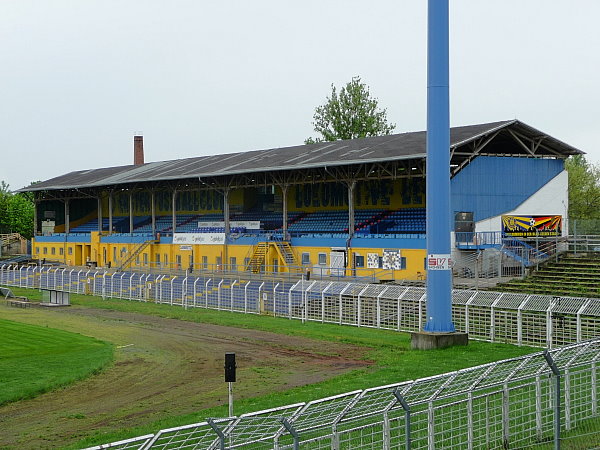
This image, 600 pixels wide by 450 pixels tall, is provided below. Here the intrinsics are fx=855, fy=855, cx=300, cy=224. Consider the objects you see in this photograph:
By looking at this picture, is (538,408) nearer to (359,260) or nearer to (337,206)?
(359,260)

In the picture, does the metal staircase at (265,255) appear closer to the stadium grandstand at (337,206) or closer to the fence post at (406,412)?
the stadium grandstand at (337,206)

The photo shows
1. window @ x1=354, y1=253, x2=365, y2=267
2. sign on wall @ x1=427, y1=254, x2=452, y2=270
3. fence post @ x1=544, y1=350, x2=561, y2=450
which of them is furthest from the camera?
window @ x1=354, y1=253, x2=365, y2=267

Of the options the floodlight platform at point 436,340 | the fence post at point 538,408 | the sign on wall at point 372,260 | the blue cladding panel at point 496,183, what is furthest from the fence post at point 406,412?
the sign on wall at point 372,260

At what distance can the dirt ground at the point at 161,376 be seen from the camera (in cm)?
1903

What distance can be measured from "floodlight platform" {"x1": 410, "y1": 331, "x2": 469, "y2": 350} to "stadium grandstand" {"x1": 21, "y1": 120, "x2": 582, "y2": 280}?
17984 millimetres

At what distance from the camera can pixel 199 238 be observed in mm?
64312

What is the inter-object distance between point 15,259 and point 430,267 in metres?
64.2

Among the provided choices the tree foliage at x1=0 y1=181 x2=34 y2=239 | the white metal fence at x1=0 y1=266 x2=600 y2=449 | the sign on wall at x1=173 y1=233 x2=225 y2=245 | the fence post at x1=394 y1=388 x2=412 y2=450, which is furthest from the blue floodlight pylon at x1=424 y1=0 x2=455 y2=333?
the tree foliage at x1=0 y1=181 x2=34 y2=239

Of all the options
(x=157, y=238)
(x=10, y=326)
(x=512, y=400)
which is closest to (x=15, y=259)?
(x=157, y=238)

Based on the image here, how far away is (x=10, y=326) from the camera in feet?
118

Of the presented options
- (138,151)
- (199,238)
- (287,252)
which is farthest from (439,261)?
(138,151)

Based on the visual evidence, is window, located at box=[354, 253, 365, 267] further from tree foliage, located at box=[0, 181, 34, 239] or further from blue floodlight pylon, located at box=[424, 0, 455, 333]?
tree foliage, located at box=[0, 181, 34, 239]

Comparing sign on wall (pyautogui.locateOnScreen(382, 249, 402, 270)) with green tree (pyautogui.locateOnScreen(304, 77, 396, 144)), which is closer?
sign on wall (pyautogui.locateOnScreen(382, 249, 402, 270))

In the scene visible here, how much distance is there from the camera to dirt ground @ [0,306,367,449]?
1903 cm
